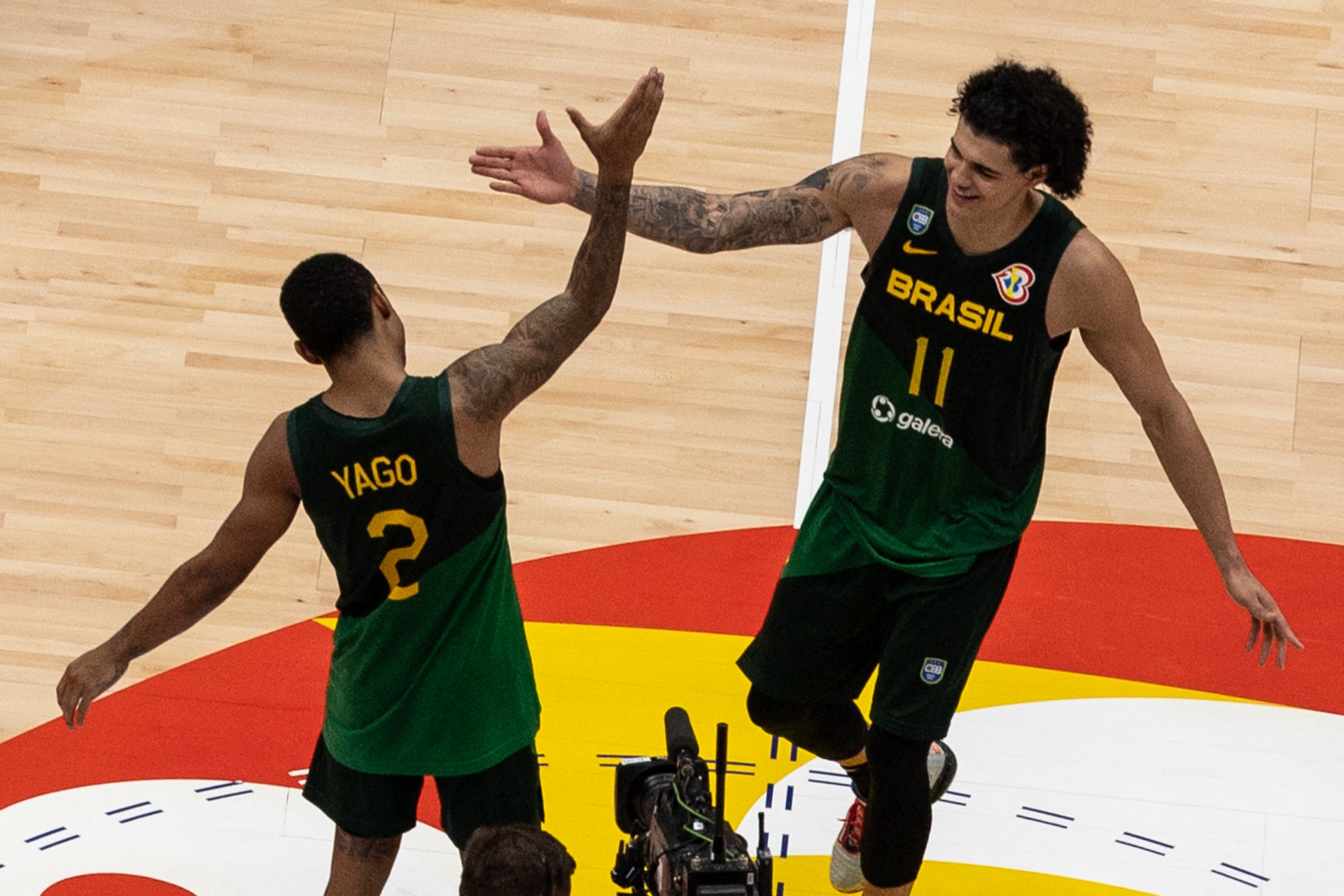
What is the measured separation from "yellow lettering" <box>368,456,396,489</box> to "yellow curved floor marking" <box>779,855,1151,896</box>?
1.39 metres

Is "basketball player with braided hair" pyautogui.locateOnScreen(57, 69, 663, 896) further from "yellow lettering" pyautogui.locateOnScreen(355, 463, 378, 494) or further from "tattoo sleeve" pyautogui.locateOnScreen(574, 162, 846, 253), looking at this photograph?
"tattoo sleeve" pyautogui.locateOnScreen(574, 162, 846, 253)

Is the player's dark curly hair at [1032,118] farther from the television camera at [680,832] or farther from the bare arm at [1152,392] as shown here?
the television camera at [680,832]

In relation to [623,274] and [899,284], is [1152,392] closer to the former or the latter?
[899,284]

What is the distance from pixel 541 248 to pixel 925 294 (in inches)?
87.8

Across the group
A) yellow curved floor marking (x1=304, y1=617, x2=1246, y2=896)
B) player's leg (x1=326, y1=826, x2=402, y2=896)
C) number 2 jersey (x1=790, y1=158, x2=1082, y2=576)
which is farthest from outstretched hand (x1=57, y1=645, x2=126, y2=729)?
number 2 jersey (x1=790, y1=158, x2=1082, y2=576)

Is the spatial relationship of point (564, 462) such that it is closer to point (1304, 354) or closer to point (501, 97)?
point (501, 97)

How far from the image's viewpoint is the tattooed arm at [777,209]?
339cm

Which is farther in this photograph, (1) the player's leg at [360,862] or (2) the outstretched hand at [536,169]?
(1) the player's leg at [360,862]

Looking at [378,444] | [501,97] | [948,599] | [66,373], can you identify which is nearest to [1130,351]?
[948,599]

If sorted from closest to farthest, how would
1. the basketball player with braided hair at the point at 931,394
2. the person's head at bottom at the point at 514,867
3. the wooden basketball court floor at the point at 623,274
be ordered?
the person's head at bottom at the point at 514,867, the basketball player with braided hair at the point at 931,394, the wooden basketball court floor at the point at 623,274

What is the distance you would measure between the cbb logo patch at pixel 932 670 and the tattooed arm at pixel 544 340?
0.99 m

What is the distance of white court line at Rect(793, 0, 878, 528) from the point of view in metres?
5.04

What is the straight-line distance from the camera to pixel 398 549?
310cm

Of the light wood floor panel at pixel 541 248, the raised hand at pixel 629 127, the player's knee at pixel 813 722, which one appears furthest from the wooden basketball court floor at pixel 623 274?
the raised hand at pixel 629 127
